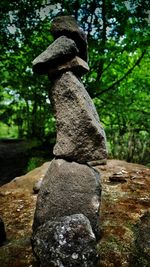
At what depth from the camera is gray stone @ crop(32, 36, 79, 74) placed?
13.8 feet

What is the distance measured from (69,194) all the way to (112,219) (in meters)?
1.00

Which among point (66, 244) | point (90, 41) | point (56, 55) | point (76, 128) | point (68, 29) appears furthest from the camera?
point (90, 41)

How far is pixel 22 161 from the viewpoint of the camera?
10211 millimetres

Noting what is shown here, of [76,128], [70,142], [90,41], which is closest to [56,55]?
[76,128]

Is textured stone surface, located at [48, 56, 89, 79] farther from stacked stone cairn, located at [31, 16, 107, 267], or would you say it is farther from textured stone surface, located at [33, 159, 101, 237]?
textured stone surface, located at [33, 159, 101, 237]

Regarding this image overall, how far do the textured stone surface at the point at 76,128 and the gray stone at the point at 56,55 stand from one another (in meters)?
0.27

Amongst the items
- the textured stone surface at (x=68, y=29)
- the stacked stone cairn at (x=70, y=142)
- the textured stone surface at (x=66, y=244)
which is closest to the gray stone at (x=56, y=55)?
the stacked stone cairn at (x=70, y=142)

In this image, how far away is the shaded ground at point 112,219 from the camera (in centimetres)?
366

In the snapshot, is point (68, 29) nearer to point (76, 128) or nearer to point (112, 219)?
point (76, 128)

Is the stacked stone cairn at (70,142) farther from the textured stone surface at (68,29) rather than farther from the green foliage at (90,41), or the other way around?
the green foliage at (90,41)

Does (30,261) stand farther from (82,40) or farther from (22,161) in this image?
(22,161)

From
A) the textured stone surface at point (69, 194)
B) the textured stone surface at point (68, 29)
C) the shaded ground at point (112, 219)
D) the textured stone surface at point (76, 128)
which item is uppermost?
the textured stone surface at point (68, 29)

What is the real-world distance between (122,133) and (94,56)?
3273mm

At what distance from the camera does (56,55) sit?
4215 mm
